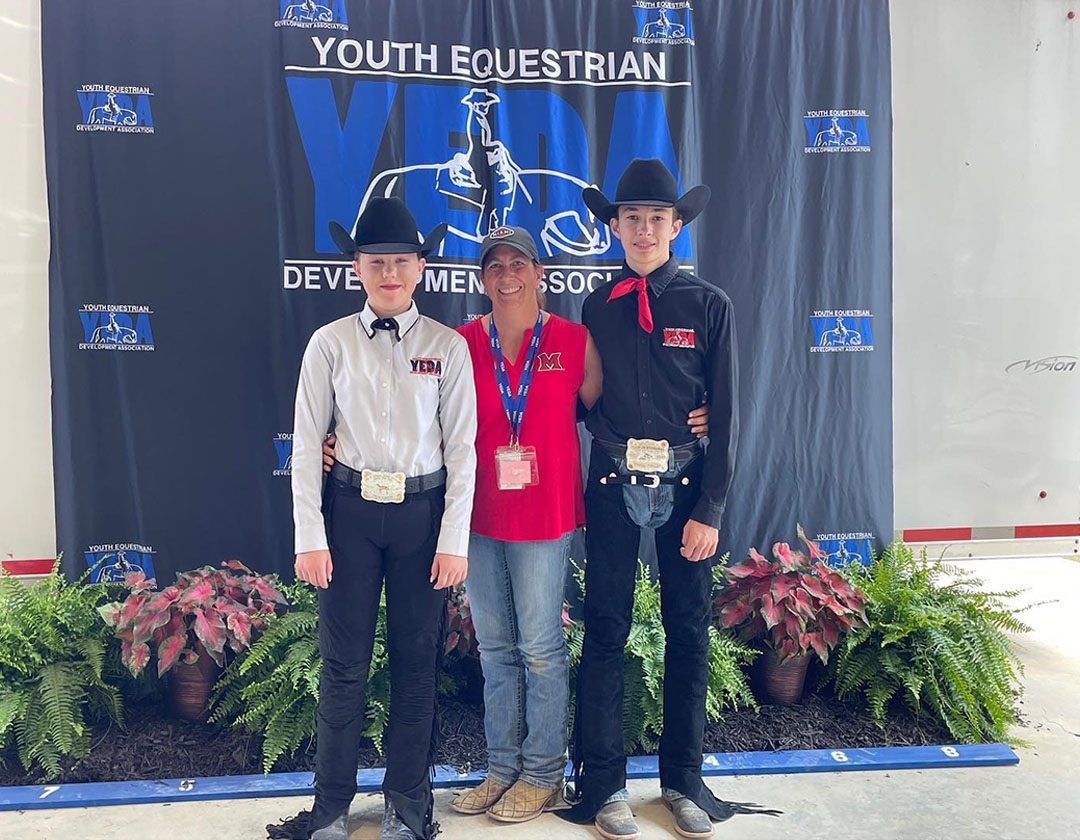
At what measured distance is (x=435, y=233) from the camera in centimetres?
282

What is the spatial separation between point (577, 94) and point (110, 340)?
7.82 ft

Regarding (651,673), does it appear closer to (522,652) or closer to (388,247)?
(522,652)

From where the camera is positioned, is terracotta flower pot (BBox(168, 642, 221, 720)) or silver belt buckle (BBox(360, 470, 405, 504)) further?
terracotta flower pot (BBox(168, 642, 221, 720))

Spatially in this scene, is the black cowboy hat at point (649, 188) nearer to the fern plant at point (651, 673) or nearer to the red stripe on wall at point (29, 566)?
the fern plant at point (651, 673)

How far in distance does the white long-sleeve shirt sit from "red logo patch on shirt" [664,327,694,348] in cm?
65

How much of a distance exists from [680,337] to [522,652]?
1181 millimetres

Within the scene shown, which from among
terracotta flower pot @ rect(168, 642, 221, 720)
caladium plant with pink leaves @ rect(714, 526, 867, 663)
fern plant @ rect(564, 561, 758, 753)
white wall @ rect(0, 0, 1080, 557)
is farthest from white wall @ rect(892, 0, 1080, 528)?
terracotta flower pot @ rect(168, 642, 221, 720)

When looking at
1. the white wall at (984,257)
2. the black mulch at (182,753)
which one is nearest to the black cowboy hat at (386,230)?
the black mulch at (182,753)

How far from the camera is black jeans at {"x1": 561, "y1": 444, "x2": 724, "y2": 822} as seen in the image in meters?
2.75

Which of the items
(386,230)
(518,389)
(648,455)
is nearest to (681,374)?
(648,455)

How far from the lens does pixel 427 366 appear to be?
258 cm

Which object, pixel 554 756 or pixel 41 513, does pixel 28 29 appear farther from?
pixel 554 756

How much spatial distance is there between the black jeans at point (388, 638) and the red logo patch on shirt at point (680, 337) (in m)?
0.88

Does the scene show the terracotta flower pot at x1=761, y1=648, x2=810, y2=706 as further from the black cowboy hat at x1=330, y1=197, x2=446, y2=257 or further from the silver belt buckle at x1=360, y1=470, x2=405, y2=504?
the black cowboy hat at x1=330, y1=197, x2=446, y2=257
